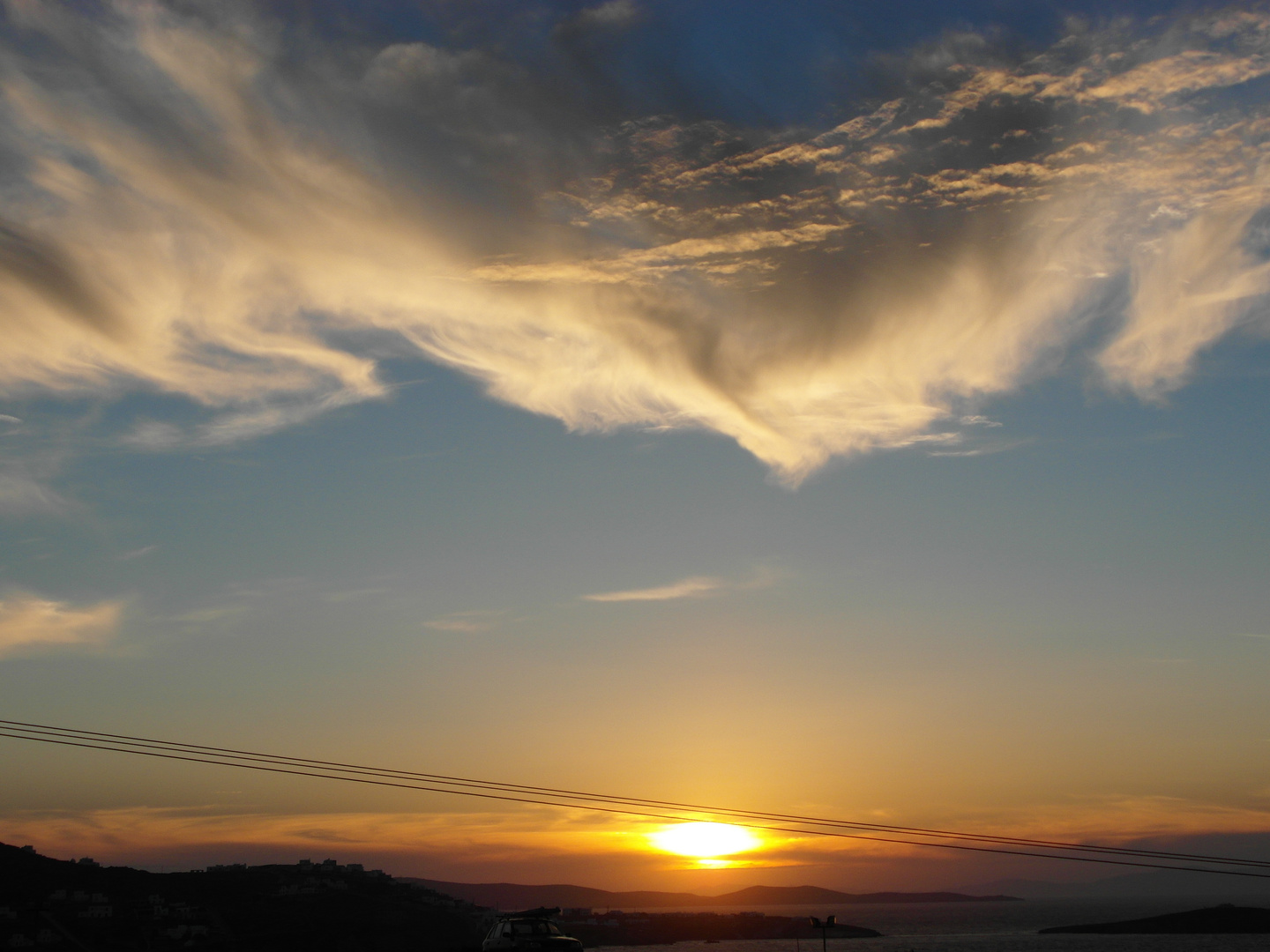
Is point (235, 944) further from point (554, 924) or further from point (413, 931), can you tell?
point (554, 924)

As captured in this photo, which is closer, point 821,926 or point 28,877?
point 821,926

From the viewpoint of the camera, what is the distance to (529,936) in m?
40.7

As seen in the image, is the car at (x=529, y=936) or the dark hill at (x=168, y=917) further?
the dark hill at (x=168, y=917)

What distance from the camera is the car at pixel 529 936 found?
3922 cm

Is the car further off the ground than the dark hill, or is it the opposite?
the car

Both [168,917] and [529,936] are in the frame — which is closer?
[529,936]

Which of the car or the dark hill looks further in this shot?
the dark hill

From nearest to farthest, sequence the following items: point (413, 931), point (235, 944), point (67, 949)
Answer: point (67, 949) < point (235, 944) < point (413, 931)

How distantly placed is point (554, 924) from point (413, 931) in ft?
542

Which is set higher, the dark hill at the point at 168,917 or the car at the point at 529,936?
the car at the point at 529,936

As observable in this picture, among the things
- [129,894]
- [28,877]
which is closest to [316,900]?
[129,894]

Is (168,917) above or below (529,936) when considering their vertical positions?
below

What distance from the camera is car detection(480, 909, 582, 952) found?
39.2 m

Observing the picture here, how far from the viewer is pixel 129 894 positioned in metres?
179
